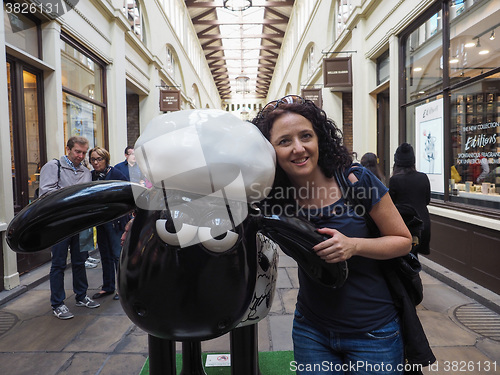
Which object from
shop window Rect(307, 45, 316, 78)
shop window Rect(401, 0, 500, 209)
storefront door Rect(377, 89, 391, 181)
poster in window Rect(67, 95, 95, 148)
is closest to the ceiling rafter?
shop window Rect(307, 45, 316, 78)

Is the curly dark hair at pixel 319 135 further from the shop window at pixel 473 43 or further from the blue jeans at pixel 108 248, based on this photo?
the shop window at pixel 473 43

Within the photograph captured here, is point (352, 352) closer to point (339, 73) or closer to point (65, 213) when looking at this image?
point (65, 213)

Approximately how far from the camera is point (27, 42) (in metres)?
4.55

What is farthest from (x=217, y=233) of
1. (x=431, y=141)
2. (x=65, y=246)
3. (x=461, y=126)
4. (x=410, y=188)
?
(x=431, y=141)

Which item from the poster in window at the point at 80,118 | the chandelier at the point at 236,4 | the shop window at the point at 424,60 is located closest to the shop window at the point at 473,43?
the shop window at the point at 424,60

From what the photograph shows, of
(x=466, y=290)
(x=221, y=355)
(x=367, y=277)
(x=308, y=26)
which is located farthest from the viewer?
(x=308, y=26)

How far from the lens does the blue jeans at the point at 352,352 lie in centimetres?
123

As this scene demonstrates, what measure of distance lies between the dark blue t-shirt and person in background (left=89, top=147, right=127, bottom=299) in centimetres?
310

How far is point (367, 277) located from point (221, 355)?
1788 mm

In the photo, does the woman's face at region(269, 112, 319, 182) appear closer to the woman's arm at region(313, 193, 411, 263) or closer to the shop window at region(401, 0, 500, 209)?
the woman's arm at region(313, 193, 411, 263)

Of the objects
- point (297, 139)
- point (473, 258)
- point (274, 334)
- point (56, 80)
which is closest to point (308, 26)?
point (56, 80)

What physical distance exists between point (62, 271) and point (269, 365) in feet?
7.17

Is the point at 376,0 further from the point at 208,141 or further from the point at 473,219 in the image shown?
the point at 208,141

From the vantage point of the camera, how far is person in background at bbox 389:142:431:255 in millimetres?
3594
